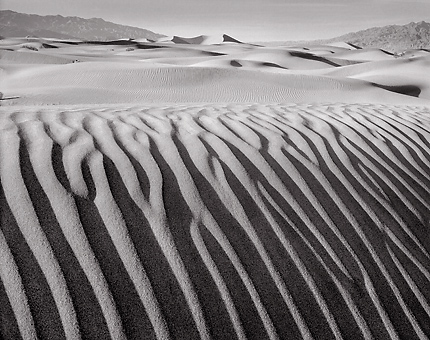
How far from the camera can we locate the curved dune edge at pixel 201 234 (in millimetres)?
1907

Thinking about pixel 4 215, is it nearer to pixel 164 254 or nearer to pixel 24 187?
pixel 24 187

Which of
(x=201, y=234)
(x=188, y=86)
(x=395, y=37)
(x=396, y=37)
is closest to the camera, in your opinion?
(x=201, y=234)

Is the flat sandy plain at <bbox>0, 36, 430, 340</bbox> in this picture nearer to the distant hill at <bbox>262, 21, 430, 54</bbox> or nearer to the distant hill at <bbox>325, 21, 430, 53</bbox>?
the distant hill at <bbox>262, 21, 430, 54</bbox>

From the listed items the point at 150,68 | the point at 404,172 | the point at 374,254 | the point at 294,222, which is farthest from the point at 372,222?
the point at 150,68

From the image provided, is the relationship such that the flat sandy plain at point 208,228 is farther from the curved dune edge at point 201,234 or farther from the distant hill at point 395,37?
the distant hill at point 395,37

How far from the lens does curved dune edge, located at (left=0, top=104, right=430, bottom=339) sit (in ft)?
6.26

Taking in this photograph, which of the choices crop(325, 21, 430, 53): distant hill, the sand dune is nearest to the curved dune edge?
the sand dune

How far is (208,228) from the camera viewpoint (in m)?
2.34

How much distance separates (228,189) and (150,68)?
9428mm

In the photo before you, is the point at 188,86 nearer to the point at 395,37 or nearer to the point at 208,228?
the point at 208,228

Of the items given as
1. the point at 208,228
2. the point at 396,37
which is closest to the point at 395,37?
the point at 396,37

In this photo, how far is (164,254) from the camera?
2135 millimetres

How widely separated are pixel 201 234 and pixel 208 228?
61 mm

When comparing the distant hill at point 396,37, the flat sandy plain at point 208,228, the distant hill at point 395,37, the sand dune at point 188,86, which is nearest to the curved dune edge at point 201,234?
the flat sandy plain at point 208,228
